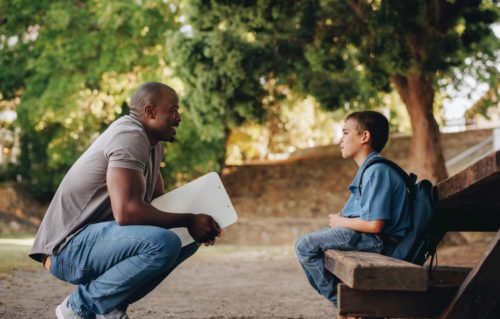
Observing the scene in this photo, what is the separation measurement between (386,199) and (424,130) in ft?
31.3

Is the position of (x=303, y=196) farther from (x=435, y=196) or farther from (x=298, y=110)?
(x=435, y=196)

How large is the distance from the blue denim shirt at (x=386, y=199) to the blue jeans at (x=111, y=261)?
1.05 m

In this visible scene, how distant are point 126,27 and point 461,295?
15.3 metres

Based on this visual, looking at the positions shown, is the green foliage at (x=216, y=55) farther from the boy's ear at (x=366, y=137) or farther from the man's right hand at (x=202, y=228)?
the man's right hand at (x=202, y=228)

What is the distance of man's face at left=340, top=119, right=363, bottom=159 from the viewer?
12.1 ft

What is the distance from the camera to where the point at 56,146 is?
2000 cm

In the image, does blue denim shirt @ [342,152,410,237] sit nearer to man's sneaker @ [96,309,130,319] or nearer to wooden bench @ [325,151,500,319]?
wooden bench @ [325,151,500,319]

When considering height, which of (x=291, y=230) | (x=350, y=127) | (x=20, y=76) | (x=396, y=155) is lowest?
(x=291, y=230)

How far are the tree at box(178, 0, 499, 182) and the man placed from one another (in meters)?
7.08

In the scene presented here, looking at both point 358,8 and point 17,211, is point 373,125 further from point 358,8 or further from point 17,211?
point 17,211

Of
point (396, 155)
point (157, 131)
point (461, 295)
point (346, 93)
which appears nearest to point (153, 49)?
point (346, 93)

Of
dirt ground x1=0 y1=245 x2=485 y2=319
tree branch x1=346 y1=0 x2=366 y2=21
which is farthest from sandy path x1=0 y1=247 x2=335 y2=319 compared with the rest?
tree branch x1=346 y1=0 x2=366 y2=21

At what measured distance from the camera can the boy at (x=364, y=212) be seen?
129 inches

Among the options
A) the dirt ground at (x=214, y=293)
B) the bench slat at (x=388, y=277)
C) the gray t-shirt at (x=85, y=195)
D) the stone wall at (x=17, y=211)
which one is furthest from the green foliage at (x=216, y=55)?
the bench slat at (x=388, y=277)
